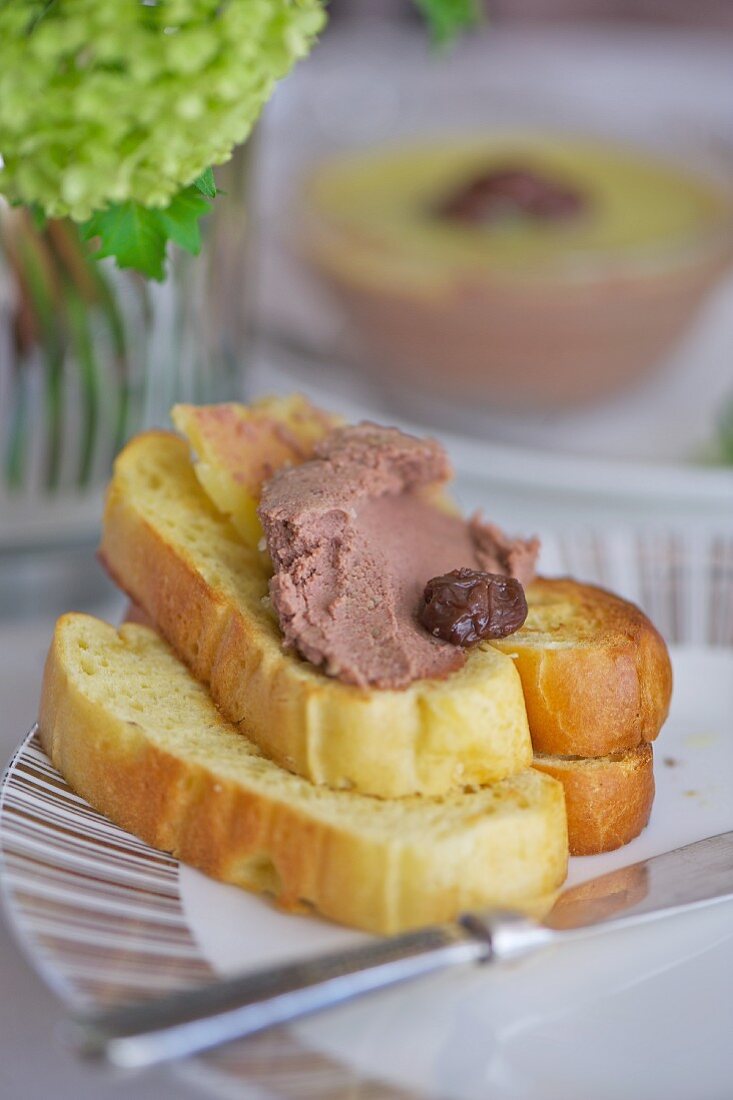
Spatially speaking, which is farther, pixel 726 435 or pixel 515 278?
pixel 726 435

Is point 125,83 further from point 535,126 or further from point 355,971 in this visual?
point 535,126

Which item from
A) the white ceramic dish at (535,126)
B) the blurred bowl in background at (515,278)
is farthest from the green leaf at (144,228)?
the blurred bowl in background at (515,278)

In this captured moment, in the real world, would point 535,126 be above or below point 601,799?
above

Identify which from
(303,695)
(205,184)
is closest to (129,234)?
(205,184)

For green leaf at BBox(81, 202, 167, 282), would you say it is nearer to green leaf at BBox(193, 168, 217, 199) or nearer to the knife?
green leaf at BBox(193, 168, 217, 199)

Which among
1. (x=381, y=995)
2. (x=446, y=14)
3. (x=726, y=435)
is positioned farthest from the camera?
(x=726, y=435)
